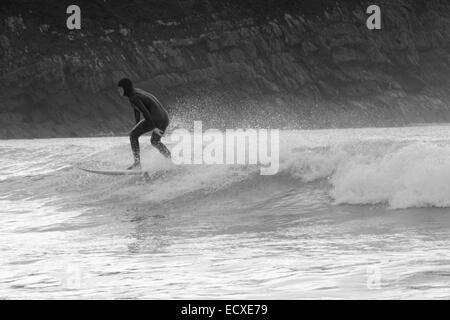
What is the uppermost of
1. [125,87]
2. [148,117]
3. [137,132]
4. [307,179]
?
[125,87]

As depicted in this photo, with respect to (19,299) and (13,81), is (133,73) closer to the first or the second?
(13,81)

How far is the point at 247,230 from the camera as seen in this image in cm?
1123

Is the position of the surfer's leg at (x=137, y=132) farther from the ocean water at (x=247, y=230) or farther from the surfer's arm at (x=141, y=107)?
the ocean water at (x=247, y=230)

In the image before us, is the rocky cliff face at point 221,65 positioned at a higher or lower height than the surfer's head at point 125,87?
higher

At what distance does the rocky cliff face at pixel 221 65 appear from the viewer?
90688 mm

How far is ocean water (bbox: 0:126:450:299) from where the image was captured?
765cm

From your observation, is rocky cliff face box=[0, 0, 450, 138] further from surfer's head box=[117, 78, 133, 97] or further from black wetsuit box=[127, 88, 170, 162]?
surfer's head box=[117, 78, 133, 97]

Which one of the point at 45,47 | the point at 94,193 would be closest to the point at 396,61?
the point at 45,47

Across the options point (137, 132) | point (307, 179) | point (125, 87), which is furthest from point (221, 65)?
point (307, 179)

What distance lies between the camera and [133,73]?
94.7 m

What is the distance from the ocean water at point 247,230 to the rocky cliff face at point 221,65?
69.3m

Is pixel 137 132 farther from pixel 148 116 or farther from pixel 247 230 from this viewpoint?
pixel 247 230

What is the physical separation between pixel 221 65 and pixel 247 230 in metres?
89.3

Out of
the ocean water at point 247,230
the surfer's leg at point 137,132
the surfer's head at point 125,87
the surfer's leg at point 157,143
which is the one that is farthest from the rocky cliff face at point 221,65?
the ocean water at point 247,230
